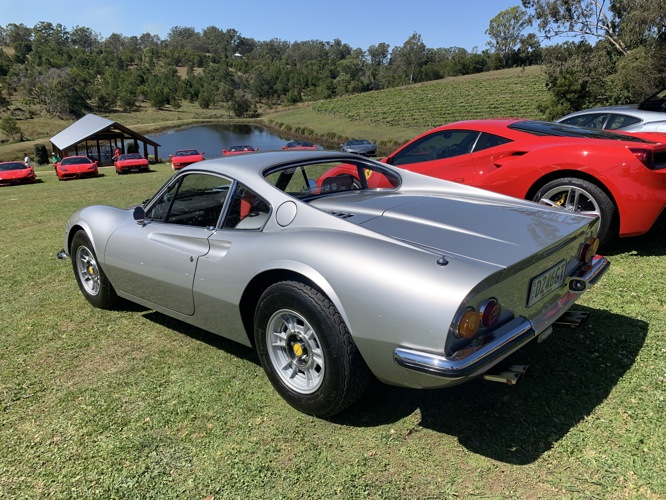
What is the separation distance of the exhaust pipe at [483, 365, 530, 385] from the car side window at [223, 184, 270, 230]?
1607mm

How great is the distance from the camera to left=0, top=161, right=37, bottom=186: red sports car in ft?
80.3

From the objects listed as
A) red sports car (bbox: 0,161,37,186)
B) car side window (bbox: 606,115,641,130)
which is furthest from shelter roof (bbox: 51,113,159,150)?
car side window (bbox: 606,115,641,130)

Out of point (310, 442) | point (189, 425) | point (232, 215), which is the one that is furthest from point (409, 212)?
point (189, 425)

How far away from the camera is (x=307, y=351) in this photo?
275 centimetres

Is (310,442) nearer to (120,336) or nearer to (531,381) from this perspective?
(531,381)

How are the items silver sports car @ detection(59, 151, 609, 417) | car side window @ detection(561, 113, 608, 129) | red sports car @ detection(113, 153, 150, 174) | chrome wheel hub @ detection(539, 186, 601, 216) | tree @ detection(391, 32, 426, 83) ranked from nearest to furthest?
silver sports car @ detection(59, 151, 609, 417)
chrome wheel hub @ detection(539, 186, 601, 216)
car side window @ detection(561, 113, 608, 129)
red sports car @ detection(113, 153, 150, 174)
tree @ detection(391, 32, 426, 83)

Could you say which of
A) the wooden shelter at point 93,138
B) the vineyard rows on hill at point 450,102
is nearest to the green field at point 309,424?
the wooden shelter at point 93,138

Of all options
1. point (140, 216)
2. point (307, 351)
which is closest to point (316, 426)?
point (307, 351)

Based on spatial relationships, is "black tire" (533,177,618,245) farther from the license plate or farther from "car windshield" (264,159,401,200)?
the license plate

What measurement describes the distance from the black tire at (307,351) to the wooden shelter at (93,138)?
143 feet

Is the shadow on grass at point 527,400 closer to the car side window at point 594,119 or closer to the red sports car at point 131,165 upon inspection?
the car side window at point 594,119

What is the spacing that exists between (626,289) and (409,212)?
2.48 metres

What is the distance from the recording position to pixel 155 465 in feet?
8.20

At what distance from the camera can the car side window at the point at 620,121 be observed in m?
7.96
